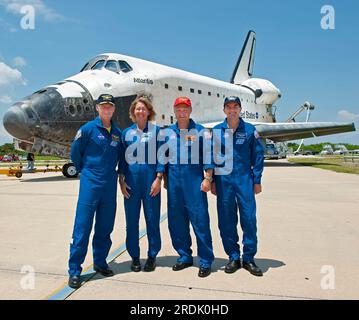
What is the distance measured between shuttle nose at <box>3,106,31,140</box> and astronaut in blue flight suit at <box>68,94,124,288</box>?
8.52 metres

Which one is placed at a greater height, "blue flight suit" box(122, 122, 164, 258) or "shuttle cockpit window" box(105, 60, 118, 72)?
"shuttle cockpit window" box(105, 60, 118, 72)

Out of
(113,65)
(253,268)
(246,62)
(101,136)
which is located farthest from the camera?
(246,62)

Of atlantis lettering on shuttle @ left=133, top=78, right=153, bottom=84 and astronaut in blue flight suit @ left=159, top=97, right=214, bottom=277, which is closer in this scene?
astronaut in blue flight suit @ left=159, top=97, right=214, bottom=277

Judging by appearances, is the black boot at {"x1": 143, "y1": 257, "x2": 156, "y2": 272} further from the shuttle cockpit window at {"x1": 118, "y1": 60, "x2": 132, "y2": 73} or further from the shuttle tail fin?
the shuttle tail fin

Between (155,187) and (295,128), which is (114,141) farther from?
(295,128)

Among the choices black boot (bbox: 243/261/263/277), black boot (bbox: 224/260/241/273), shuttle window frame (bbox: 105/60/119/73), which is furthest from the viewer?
shuttle window frame (bbox: 105/60/119/73)

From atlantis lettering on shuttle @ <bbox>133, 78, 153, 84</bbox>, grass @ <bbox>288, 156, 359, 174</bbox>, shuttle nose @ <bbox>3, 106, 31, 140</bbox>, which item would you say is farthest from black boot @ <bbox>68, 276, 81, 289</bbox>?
grass @ <bbox>288, 156, 359, 174</bbox>

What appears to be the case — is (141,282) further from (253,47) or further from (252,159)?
(253,47)

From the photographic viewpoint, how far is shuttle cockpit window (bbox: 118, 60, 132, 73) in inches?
544

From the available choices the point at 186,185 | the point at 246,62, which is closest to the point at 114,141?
the point at 186,185

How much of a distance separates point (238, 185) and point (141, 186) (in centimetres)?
109

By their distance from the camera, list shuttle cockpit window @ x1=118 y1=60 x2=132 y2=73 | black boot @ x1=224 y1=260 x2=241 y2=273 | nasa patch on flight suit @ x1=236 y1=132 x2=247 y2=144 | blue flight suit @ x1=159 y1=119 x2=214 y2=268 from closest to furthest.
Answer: black boot @ x1=224 y1=260 x2=241 y2=273 → blue flight suit @ x1=159 y1=119 x2=214 y2=268 → nasa patch on flight suit @ x1=236 y1=132 x2=247 y2=144 → shuttle cockpit window @ x1=118 y1=60 x2=132 y2=73

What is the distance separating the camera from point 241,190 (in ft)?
11.6

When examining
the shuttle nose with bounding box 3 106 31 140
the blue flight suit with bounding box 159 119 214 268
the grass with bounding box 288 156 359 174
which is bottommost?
the blue flight suit with bounding box 159 119 214 268
